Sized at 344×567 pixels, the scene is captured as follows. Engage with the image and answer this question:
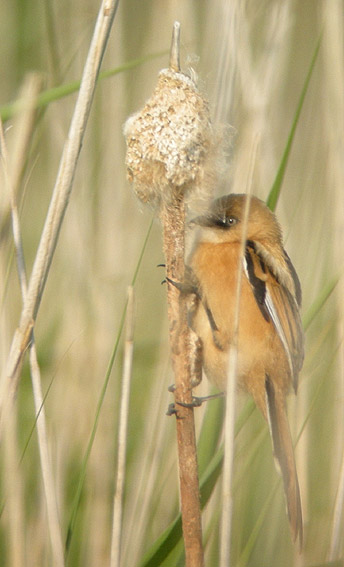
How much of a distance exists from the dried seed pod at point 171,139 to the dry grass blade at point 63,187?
139 mm

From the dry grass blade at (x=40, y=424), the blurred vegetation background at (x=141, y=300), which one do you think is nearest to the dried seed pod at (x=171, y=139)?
the dry grass blade at (x=40, y=424)

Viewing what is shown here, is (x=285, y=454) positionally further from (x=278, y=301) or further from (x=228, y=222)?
(x=228, y=222)

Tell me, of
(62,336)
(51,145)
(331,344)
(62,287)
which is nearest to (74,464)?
(62,336)

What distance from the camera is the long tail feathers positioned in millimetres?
2096

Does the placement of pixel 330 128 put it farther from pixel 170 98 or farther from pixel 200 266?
pixel 170 98

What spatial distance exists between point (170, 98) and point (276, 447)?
1.15 metres

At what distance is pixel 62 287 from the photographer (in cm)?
285

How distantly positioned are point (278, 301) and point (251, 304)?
4.2 inches

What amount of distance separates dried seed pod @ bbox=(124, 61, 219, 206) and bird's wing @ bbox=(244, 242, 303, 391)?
76 cm

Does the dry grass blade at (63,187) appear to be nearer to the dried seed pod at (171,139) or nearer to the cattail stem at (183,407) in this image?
the dried seed pod at (171,139)

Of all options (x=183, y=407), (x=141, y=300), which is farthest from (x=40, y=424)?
(x=141, y=300)

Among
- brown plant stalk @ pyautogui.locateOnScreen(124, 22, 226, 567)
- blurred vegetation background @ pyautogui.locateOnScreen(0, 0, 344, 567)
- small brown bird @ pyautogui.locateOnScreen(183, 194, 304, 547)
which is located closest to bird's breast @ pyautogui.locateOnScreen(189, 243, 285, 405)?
small brown bird @ pyautogui.locateOnScreen(183, 194, 304, 547)

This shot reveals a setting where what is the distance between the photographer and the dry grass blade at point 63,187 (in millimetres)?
1710

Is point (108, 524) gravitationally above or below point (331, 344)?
below
